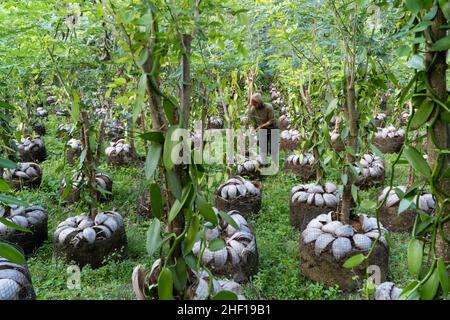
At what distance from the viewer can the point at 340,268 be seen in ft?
8.48

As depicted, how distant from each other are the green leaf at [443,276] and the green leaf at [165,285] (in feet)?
2.12

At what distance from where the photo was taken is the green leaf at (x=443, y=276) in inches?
34.5

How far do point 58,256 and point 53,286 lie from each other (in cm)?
39

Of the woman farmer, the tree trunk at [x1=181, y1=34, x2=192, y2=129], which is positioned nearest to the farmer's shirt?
the woman farmer

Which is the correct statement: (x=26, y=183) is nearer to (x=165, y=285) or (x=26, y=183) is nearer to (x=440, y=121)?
(x=165, y=285)

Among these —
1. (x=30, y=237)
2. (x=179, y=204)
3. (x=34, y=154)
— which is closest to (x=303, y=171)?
(x=30, y=237)

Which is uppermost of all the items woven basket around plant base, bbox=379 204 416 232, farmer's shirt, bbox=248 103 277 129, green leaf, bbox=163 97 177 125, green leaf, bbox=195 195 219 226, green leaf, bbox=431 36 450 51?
farmer's shirt, bbox=248 103 277 129

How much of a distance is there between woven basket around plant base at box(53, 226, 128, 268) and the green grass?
0.08 m

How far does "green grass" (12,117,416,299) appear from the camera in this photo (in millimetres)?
2594

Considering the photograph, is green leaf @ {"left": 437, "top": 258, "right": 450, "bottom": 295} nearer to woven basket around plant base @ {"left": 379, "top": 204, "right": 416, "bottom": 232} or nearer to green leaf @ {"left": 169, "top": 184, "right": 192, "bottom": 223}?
green leaf @ {"left": 169, "top": 184, "right": 192, "bottom": 223}

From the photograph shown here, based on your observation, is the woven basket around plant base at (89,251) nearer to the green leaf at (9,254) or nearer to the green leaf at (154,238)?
the green leaf at (154,238)

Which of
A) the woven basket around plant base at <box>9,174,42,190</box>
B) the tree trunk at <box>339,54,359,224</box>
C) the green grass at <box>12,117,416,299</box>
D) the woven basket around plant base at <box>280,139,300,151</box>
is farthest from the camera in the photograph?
the woven basket around plant base at <box>280,139,300,151</box>

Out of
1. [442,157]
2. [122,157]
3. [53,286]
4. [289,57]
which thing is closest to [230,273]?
[53,286]


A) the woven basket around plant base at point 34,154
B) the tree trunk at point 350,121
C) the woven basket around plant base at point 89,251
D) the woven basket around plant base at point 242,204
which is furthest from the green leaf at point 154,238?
the woven basket around plant base at point 34,154
